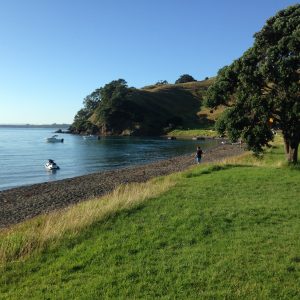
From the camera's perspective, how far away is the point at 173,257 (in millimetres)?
10000

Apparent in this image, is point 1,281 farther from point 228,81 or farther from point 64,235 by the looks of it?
point 228,81

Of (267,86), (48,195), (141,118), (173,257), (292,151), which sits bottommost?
(48,195)

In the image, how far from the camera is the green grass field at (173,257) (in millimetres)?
8125

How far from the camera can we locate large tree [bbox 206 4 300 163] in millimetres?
28016

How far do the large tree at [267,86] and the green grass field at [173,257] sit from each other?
13.6 m

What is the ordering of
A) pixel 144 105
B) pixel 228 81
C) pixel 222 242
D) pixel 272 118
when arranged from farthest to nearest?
pixel 144 105, pixel 228 81, pixel 272 118, pixel 222 242

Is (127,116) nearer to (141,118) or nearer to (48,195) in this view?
(141,118)

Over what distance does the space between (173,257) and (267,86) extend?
23.0 meters

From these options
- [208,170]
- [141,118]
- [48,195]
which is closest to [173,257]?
[208,170]

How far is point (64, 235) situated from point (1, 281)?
10.7 ft

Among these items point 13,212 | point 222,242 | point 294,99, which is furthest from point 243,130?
point 222,242

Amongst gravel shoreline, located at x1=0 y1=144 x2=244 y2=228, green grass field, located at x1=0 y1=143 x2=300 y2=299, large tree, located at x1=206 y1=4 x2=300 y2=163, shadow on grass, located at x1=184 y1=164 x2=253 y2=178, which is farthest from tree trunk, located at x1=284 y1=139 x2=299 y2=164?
green grass field, located at x1=0 y1=143 x2=300 y2=299

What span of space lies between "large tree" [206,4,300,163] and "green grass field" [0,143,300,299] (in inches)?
535

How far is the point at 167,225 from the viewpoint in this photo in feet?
43.2
